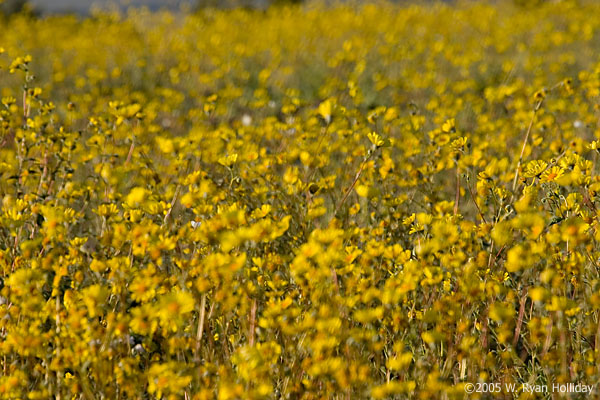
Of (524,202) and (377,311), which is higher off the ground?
(524,202)

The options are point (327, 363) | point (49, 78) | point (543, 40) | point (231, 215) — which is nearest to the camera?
point (327, 363)

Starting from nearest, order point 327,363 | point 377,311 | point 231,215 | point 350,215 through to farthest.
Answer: point 327,363
point 377,311
point 231,215
point 350,215

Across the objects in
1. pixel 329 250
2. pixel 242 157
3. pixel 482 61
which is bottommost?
→ pixel 482 61

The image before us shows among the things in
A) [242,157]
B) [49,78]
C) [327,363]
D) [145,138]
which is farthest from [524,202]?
[49,78]

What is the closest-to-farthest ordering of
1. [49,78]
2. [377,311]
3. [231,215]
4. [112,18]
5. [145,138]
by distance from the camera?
1. [377,311]
2. [231,215]
3. [145,138]
4. [49,78]
5. [112,18]

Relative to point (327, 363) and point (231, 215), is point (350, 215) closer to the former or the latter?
point (231, 215)

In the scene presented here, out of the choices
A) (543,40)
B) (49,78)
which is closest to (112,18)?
(49,78)

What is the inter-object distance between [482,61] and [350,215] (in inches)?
194

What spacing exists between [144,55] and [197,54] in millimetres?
706

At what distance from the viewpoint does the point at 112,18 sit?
11406 millimetres

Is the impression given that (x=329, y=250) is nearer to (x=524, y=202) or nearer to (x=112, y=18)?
(x=524, y=202)

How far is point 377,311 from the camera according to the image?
4.93 feet

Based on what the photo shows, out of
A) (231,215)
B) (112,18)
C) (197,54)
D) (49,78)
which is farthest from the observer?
(112,18)

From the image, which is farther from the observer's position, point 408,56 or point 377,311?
point 408,56
